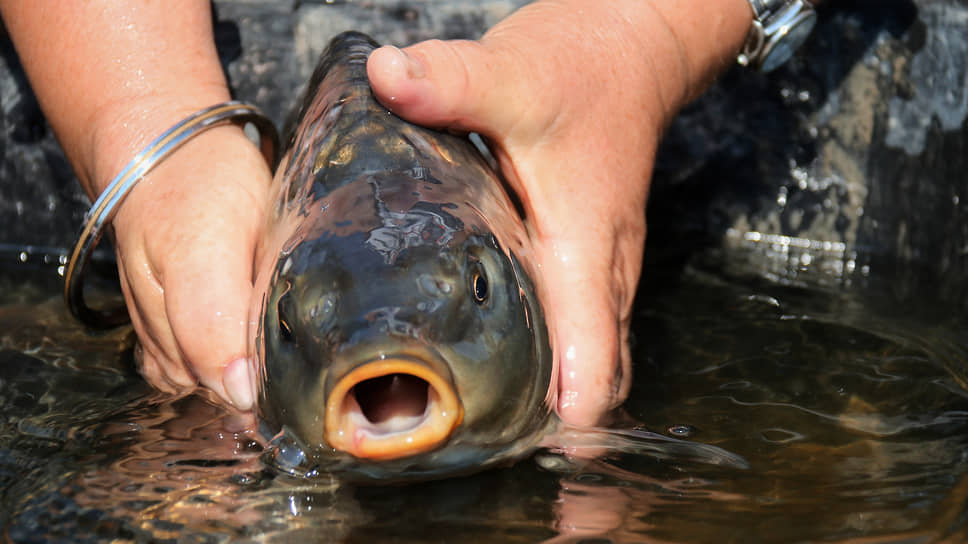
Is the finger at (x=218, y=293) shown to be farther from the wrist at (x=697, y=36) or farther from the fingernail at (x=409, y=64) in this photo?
the wrist at (x=697, y=36)

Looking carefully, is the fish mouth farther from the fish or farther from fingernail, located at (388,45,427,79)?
fingernail, located at (388,45,427,79)

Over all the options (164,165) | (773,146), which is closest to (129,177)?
(164,165)

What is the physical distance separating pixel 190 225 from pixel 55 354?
2.71ft

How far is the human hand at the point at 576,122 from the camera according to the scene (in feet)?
7.25

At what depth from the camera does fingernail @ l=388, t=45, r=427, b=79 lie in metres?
2.13

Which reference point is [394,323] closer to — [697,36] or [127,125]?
[127,125]

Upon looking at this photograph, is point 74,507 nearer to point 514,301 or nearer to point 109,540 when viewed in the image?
point 109,540

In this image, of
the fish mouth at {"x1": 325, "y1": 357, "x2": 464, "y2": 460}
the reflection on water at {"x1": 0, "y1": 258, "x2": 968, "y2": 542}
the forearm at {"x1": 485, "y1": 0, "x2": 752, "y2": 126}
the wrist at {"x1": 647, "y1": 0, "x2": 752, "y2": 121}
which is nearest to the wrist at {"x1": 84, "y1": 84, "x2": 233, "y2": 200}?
the reflection on water at {"x1": 0, "y1": 258, "x2": 968, "y2": 542}

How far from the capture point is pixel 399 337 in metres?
1.67

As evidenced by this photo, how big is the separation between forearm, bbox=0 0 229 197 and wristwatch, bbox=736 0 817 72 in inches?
64.1

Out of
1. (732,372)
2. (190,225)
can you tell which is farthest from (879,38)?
(190,225)

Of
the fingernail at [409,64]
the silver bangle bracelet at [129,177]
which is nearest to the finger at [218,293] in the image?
the silver bangle bracelet at [129,177]

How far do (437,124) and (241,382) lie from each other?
728 mm

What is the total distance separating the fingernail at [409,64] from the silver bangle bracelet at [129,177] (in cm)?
69
